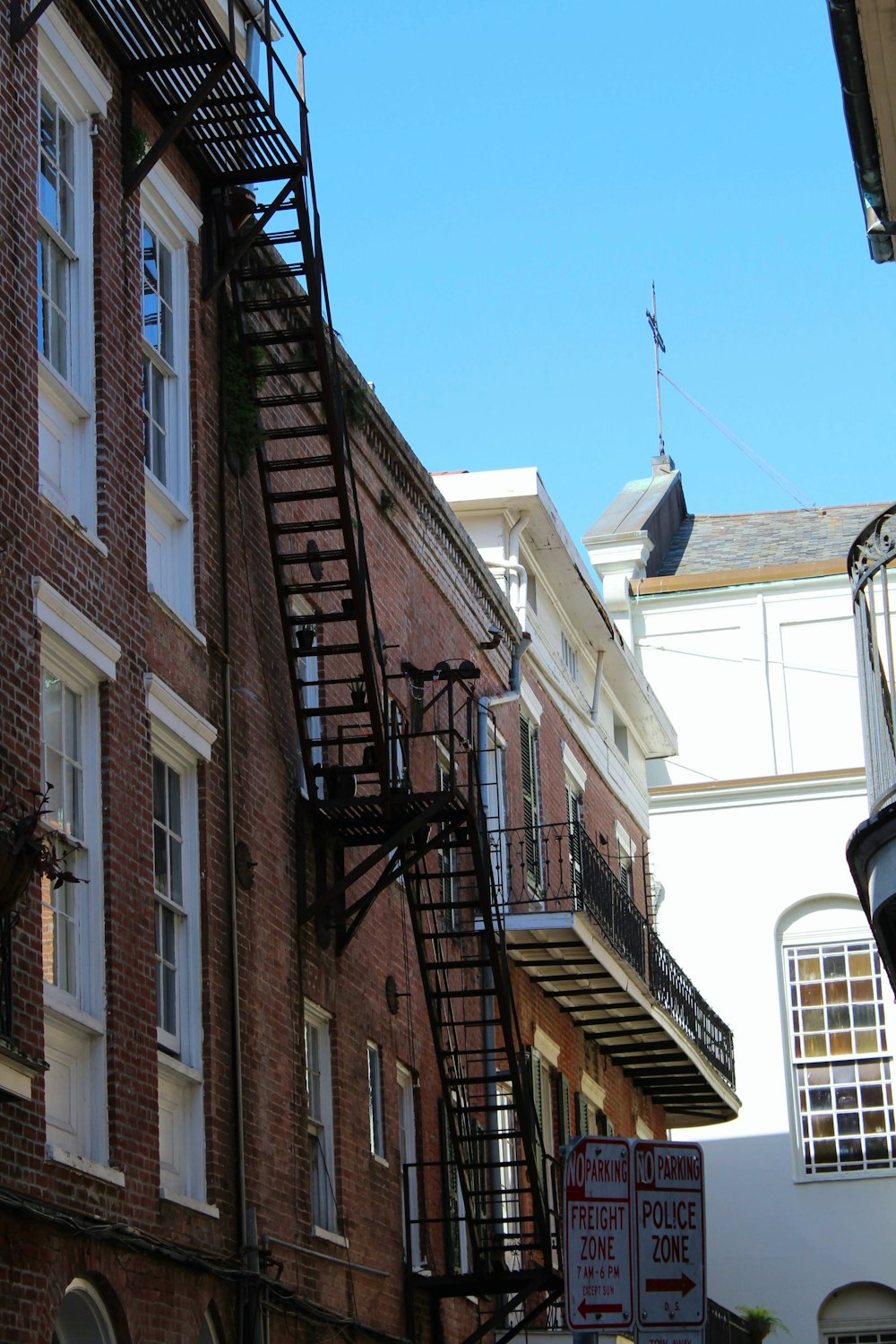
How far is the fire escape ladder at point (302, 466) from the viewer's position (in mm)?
15523

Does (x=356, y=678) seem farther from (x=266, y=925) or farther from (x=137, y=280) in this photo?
(x=137, y=280)

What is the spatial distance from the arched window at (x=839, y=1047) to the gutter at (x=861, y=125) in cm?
2502

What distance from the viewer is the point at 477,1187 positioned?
18.2 meters

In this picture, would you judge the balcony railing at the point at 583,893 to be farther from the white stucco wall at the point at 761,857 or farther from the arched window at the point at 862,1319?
the arched window at the point at 862,1319

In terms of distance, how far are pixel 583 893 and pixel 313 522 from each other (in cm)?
812

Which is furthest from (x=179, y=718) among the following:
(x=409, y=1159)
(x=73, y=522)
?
(x=409, y=1159)

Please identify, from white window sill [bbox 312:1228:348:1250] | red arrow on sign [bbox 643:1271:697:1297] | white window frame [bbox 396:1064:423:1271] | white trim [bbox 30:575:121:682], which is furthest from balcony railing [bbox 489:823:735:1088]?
red arrow on sign [bbox 643:1271:697:1297]

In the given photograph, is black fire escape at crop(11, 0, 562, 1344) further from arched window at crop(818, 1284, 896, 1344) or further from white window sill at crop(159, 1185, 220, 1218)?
arched window at crop(818, 1284, 896, 1344)

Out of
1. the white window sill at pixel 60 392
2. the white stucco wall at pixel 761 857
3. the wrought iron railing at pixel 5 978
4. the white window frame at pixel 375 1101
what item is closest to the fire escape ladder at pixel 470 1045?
the white window frame at pixel 375 1101

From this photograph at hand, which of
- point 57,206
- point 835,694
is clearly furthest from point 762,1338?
point 57,206

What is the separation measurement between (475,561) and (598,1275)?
1692 centimetres

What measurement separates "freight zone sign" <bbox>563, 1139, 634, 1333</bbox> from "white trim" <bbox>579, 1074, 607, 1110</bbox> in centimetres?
1989

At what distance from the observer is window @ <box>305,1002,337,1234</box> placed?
15219mm

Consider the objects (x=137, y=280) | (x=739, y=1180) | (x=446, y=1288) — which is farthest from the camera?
(x=739, y=1180)
